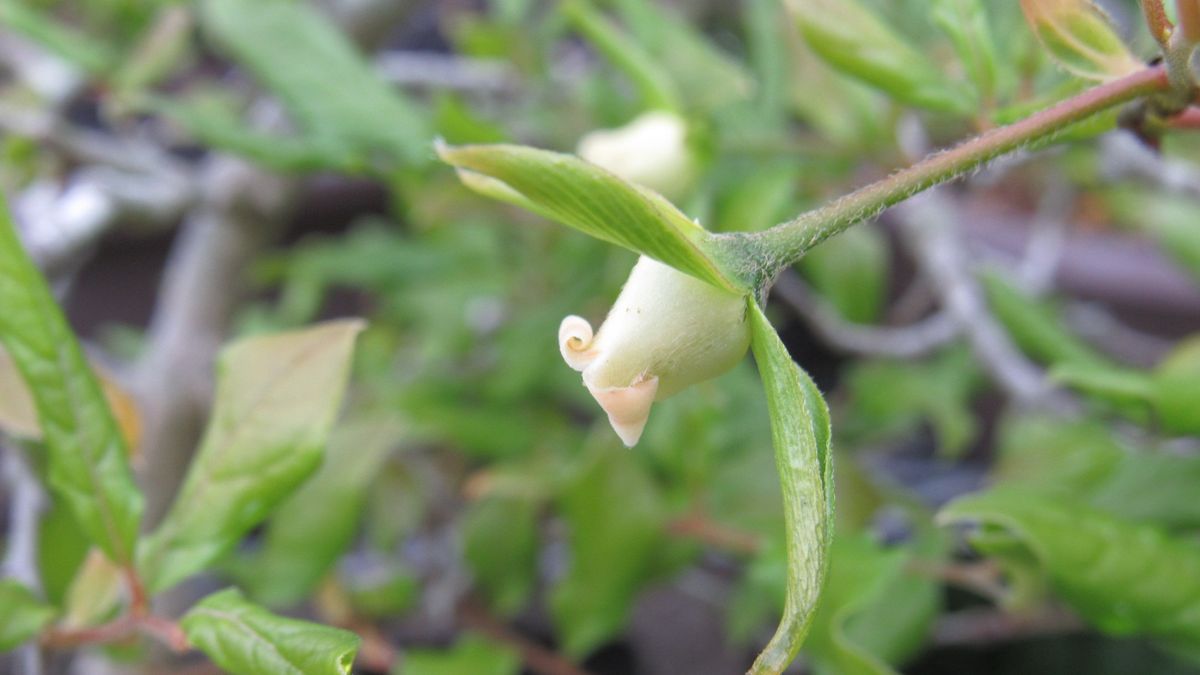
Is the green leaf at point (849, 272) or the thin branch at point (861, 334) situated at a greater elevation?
the green leaf at point (849, 272)

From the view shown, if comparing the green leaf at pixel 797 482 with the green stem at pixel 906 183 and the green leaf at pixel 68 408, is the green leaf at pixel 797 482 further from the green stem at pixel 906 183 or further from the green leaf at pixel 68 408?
the green leaf at pixel 68 408

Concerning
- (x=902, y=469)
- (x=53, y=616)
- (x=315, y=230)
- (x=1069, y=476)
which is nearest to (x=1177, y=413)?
(x=1069, y=476)

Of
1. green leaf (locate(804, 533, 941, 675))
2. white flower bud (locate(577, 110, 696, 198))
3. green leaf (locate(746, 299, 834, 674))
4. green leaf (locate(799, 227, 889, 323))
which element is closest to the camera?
green leaf (locate(746, 299, 834, 674))

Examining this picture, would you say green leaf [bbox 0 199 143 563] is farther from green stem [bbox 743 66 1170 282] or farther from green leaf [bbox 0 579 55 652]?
green stem [bbox 743 66 1170 282]

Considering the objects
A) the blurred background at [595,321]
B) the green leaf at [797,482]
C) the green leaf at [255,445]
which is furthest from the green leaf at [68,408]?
the green leaf at [797,482]

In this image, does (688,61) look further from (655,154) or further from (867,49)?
(867,49)

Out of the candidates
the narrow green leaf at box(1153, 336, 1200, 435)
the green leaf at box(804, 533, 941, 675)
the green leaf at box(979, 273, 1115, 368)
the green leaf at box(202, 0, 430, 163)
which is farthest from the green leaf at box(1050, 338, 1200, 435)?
the green leaf at box(202, 0, 430, 163)

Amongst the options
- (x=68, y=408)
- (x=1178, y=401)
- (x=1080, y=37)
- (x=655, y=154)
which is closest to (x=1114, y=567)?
(x=1178, y=401)
